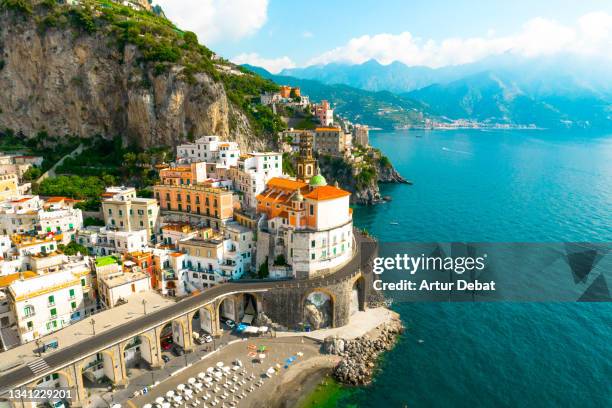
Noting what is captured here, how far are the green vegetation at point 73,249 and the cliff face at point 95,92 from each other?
102ft

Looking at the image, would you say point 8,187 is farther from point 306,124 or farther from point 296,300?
point 306,124

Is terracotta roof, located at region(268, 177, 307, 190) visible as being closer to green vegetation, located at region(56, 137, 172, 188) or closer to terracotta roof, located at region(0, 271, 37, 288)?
green vegetation, located at region(56, 137, 172, 188)

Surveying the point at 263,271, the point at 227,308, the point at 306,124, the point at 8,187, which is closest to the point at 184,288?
the point at 227,308

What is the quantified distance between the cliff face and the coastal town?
774 inches

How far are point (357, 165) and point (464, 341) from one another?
64168 millimetres

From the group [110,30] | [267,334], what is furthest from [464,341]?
[110,30]

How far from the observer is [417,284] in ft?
195

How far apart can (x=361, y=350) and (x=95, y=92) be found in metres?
73.3

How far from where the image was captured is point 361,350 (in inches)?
1700

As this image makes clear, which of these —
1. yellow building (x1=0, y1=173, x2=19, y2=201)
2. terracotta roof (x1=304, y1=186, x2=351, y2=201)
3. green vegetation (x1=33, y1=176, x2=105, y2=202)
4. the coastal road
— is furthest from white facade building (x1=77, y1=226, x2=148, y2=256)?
terracotta roof (x1=304, y1=186, x2=351, y2=201)

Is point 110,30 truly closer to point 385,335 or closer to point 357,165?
point 357,165

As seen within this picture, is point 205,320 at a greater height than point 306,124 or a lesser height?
lesser

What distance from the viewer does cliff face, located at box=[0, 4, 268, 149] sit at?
78.5 meters

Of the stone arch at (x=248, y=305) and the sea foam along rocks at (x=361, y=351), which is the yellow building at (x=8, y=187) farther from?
the sea foam along rocks at (x=361, y=351)
